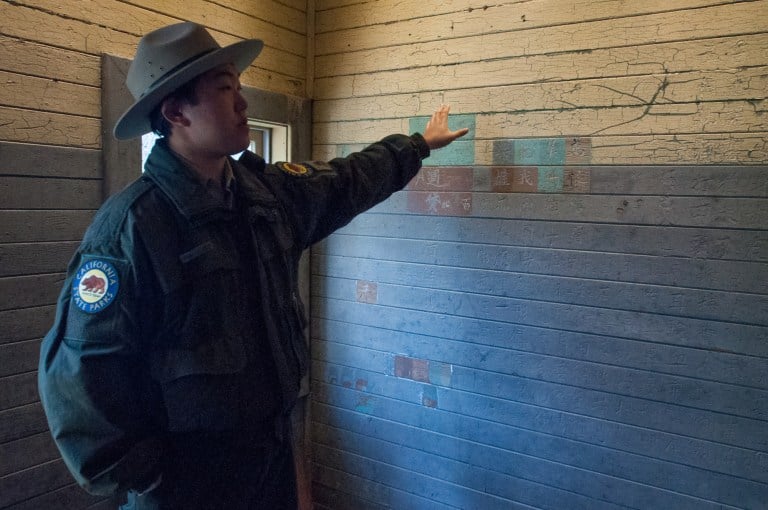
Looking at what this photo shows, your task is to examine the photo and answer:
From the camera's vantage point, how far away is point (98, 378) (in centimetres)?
128

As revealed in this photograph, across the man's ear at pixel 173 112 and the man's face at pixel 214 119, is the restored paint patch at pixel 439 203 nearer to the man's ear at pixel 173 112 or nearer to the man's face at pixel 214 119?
the man's face at pixel 214 119

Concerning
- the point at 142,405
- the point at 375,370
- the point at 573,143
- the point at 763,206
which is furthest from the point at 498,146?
the point at 142,405

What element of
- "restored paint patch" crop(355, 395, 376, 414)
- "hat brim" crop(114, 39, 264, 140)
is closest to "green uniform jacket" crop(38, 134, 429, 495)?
"hat brim" crop(114, 39, 264, 140)

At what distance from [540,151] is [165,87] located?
1.49 m

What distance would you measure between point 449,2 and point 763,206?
1.48 meters

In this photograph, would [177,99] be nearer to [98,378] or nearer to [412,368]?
[98,378]

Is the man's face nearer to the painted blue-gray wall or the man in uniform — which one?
the man in uniform

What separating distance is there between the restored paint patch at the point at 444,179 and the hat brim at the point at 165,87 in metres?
1.21

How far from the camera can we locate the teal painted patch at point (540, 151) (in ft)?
7.66

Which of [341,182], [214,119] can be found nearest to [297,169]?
[341,182]

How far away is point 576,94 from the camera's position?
2279 millimetres

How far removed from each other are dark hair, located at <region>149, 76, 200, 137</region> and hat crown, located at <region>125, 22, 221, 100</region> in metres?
0.05

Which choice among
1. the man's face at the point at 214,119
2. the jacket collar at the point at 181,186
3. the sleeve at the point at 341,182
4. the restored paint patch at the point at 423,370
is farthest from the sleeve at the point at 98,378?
the restored paint patch at the point at 423,370

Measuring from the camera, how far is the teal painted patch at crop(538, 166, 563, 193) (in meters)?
2.34
